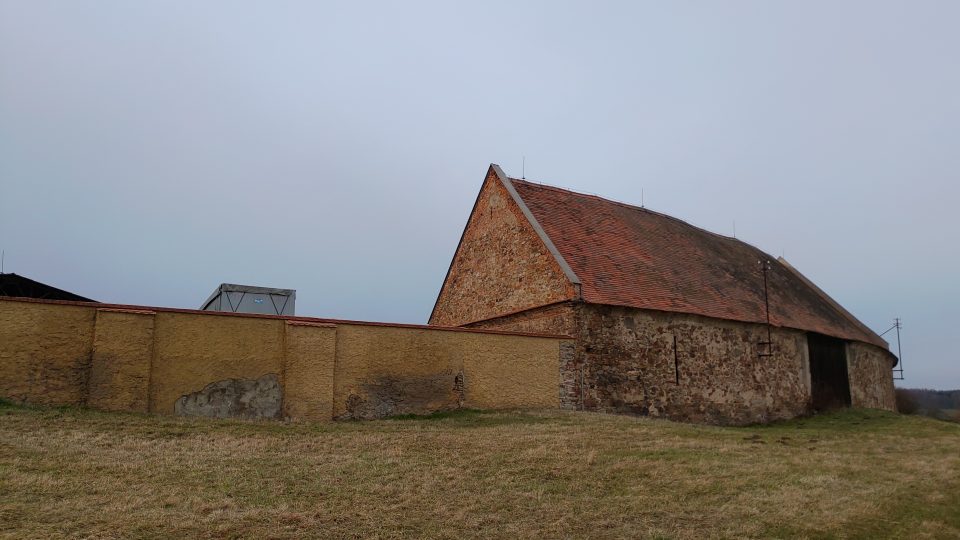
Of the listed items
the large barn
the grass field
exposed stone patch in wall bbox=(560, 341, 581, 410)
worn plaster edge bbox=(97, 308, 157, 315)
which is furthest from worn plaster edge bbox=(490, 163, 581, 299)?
worn plaster edge bbox=(97, 308, 157, 315)

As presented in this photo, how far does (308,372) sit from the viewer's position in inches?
513

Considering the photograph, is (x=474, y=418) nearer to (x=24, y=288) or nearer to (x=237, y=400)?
(x=237, y=400)

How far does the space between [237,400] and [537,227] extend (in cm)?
917

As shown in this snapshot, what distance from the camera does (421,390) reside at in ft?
46.6

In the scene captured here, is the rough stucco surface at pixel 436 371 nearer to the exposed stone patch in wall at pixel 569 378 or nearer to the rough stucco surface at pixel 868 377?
the exposed stone patch in wall at pixel 569 378

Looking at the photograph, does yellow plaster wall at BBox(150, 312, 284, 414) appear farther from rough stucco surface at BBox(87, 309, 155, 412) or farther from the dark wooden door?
Answer: the dark wooden door

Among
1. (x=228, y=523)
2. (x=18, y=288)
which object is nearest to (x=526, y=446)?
(x=228, y=523)

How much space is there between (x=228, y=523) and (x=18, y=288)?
12.8 metres

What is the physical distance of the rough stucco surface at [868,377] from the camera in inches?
1001

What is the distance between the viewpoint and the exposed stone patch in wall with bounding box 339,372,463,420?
1349cm

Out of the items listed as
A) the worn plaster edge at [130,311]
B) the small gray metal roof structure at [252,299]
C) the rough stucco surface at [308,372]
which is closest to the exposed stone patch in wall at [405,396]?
the rough stucco surface at [308,372]

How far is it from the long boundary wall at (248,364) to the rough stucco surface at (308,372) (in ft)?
0.06

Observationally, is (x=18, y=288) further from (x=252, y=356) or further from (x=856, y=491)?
(x=856, y=491)

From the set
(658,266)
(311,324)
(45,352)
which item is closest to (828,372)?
(658,266)
